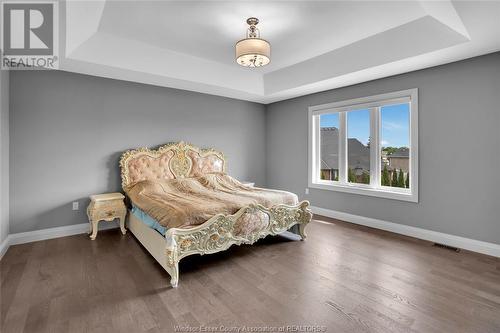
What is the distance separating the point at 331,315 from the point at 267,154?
4507 mm

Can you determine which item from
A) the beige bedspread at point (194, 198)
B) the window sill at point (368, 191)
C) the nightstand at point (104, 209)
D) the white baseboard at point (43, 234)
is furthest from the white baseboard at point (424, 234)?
the white baseboard at point (43, 234)

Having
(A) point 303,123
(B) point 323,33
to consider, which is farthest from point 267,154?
(B) point 323,33

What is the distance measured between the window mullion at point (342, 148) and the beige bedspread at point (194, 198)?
1.63 meters

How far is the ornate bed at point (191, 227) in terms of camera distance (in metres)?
2.54

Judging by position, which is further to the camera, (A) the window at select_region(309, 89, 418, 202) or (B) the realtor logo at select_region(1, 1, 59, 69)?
(A) the window at select_region(309, 89, 418, 202)

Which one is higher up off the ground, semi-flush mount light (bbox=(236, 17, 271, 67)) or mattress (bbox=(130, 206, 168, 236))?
semi-flush mount light (bbox=(236, 17, 271, 67))

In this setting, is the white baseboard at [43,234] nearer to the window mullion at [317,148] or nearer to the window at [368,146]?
the window mullion at [317,148]

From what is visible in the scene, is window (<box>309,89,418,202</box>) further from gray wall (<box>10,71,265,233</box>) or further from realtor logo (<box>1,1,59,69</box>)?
realtor logo (<box>1,1,59,69</box>)

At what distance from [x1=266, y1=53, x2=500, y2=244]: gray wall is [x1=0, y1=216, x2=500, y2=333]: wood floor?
1.56 ft

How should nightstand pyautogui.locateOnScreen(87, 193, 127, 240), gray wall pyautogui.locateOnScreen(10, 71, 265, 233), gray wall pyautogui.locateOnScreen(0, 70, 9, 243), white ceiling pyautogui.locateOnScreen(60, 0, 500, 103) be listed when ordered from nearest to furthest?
white ceiling pyautogui.locateOnScreen(60, 0, 500, 103) < gray wall pyautogui.locateOnScreen(0, 70, 9, 243) < gray wall pyautogui.locateOnScreen(10, 71, 265, 233) < nightstand pyautogui.locateOnScreen(87, 193, 127, 240)

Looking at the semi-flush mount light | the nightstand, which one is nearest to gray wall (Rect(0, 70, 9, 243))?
the nightstand

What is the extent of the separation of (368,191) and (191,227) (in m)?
3.10

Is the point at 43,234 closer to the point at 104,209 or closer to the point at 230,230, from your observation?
the point at 104,209

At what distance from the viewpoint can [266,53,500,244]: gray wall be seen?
3133 millimetres
